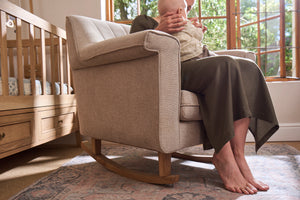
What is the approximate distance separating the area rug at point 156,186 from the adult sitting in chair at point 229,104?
9 cm

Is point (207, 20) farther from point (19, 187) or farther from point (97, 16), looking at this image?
point (19, 187)

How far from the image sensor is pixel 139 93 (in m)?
1.11

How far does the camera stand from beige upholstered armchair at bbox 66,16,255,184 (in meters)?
1.04

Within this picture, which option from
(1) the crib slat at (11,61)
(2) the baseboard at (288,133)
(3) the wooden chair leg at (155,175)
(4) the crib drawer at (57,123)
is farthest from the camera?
(2) the baseboard at (288,133)

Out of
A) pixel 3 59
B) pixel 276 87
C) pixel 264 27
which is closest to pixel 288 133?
pixel 276 87

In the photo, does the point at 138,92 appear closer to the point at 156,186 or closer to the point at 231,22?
the point at 156,186

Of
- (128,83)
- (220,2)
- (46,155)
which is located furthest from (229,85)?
(220,2)

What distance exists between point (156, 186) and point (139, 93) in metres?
0.42

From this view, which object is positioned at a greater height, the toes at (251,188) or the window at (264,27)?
the window at (264,27)

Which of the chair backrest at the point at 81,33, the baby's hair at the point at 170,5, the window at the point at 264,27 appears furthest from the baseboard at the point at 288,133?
the chair backrest at the point at 81,33

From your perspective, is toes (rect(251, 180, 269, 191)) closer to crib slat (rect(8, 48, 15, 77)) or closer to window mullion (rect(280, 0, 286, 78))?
window mullion (rect(280, 0, 286, 78))

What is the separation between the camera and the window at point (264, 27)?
233cm

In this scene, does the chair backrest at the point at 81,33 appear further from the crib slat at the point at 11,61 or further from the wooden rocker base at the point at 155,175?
the crib slat at the point at 11,61

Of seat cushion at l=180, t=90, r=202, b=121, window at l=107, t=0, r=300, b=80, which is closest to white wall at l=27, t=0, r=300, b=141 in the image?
window at l=107, t=0, r=300, b=80
